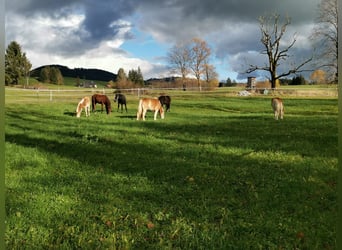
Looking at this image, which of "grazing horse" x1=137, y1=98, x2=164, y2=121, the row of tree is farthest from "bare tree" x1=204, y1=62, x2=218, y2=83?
the row of tree

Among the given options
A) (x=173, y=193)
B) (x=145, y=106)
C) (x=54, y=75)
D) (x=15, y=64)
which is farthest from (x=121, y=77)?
(x=173, y=193)

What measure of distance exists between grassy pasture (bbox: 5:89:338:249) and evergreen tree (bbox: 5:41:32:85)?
69654mm

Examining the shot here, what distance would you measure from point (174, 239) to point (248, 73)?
46250 mm

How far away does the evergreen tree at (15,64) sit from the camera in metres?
75.2

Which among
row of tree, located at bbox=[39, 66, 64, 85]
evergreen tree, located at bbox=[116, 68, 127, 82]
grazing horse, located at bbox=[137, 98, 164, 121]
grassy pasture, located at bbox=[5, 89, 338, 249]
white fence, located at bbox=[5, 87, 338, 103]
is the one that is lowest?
grassy pasture, located at bbox=[5, 89, 338, 249]

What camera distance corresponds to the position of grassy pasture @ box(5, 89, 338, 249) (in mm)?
4660

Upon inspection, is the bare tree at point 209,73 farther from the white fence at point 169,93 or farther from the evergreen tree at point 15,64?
Result: the evergreen tree at point 15,64

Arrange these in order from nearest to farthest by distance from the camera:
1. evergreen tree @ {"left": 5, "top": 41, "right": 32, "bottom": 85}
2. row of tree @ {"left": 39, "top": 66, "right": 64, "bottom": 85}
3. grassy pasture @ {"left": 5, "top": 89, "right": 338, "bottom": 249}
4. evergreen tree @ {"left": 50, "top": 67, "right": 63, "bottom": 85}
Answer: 1. grassy pasture @ {"left": 5, "top": 89, "right": 338, "bottom": 249}
2. evergreen tree @ {"left": 5, "top": 41, "right": 32, "bottom": 85}
3. row of tree @ {"left": 39, "top": 66, "right": 64, "bottom": 85}
4. evergreen tree @ {"left": 50, "top": 67, "right": 63, "bottom": 85}

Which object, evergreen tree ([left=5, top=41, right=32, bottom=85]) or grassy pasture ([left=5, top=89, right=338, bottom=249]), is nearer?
grassy pasture ([left=5, top=89, right=338, bottom=249])

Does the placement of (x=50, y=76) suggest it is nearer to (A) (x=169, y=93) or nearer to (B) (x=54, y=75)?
(B) (x=54, y=75)

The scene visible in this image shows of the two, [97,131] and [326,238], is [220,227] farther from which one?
[97,131]

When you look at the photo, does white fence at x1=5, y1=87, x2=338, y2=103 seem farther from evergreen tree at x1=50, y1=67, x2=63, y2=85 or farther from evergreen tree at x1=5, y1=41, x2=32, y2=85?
evergreen tree at x1=50, y1=67, x2=63, y2=85

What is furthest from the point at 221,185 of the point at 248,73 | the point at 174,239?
the point at 248,73

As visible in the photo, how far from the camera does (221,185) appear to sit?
6.94 meters
